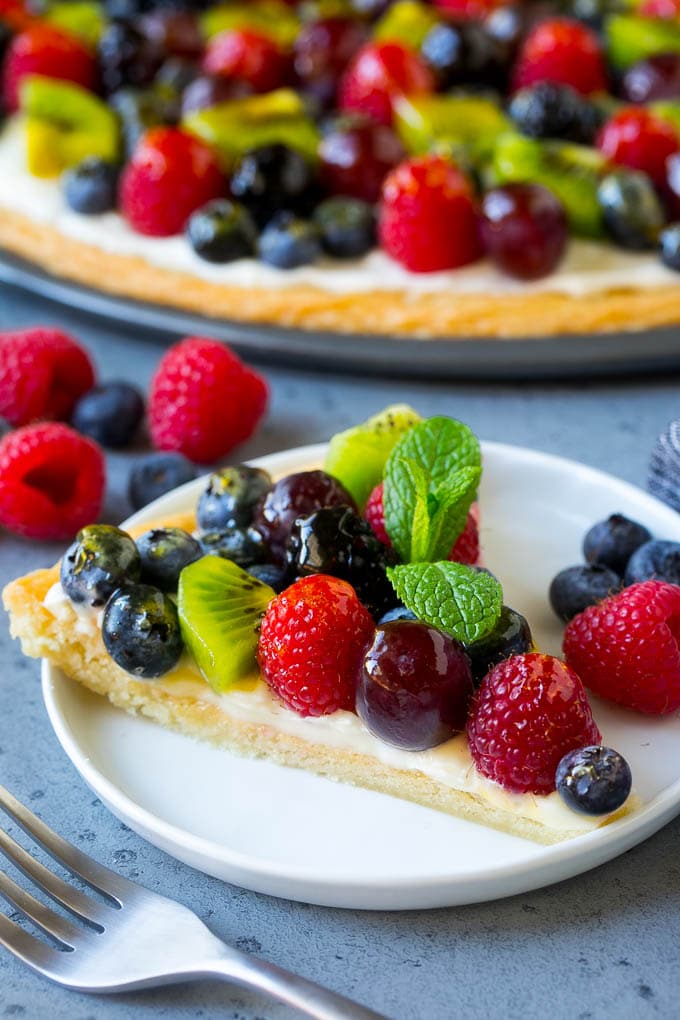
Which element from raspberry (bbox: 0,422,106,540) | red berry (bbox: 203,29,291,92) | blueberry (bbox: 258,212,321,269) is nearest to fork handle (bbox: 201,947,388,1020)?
raspberry (bbox: 0,422,106,540)

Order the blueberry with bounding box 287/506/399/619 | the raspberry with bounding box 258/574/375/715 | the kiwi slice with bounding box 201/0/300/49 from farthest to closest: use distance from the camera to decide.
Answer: the kiwi slice with bounding box 201/0/300/49, the blueberry with bounding box 287/506/399/619, the raspberry with bounding box 258/574/375/715

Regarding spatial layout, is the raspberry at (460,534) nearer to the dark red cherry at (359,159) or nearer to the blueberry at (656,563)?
the blueberry at (656,563)

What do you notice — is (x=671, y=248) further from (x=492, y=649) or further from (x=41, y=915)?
(x=41, y=915)

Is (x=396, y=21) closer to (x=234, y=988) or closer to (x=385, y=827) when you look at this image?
(x=385, y=827)

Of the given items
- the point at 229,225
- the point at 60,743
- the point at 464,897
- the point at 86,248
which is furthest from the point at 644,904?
the point at 86,248

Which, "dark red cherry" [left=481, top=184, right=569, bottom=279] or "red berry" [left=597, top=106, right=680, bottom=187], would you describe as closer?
"dark red cherry" [left=481, top=184, right=569, bottom=279]

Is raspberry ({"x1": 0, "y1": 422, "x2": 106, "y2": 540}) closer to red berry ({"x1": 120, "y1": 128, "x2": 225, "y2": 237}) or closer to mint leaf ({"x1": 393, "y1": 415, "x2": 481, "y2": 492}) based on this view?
mint leaf ({"x1": 393, "y1": 415, "x2": 481, "y2": 492})
